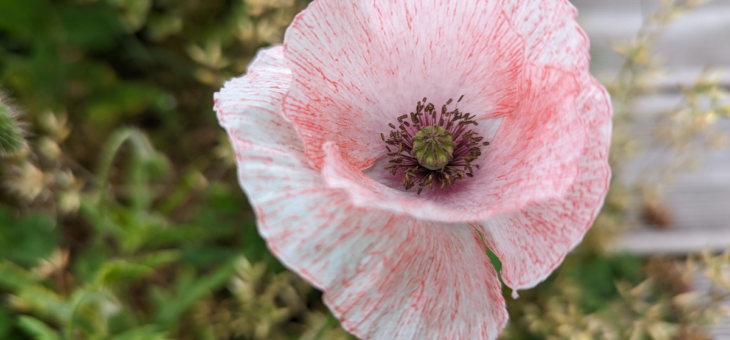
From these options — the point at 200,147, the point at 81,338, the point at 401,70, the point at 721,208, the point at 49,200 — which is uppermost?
the point at 401,70

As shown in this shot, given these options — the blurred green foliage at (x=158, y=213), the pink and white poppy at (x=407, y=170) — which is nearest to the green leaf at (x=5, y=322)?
the blurred green foliage at (x=158, y=213)

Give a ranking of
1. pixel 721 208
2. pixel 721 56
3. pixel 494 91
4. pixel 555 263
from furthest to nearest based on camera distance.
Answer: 1. pixel 721 56
2. pixel 721 208
3. pixel 494 91
4. pixel 555 263

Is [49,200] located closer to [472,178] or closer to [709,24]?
[472,178]

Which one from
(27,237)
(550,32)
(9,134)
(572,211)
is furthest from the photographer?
(27,237)

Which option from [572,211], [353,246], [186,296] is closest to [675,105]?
[572,211]

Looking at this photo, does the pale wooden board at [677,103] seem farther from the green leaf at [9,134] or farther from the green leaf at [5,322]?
the green leaf at [5,322]

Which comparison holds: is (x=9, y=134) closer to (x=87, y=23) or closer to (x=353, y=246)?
(x=353, y=246)

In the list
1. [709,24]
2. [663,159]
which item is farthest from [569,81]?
[709,24]
